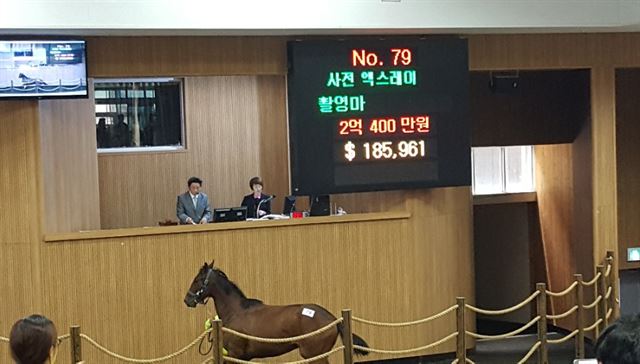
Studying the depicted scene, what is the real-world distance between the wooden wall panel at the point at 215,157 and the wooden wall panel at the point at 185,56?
3.48 meters

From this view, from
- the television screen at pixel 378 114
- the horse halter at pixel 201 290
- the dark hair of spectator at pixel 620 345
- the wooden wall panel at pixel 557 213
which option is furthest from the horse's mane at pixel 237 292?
the dark hair of spectator at pixel 620 345

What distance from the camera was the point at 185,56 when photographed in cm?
971

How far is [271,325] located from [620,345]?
242 inches

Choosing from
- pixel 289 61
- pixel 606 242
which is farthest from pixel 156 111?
pixel 606 242

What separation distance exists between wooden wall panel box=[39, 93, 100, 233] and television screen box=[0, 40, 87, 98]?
1.49 ft

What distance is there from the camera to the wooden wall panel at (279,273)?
9570 mm

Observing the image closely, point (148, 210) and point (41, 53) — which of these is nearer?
point (41, 53)

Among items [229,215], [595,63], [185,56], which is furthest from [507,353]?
[185,56]

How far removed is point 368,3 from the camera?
378 inches

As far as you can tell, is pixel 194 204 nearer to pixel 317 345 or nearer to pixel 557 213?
pixel 317 345

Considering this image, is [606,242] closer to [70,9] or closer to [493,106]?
[493,106]

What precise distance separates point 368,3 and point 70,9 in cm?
260

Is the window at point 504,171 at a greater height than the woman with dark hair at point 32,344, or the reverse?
the window at point 504,171

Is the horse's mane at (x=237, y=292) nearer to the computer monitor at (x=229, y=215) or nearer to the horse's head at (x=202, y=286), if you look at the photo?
the horse's head at (x=202, y=286)
